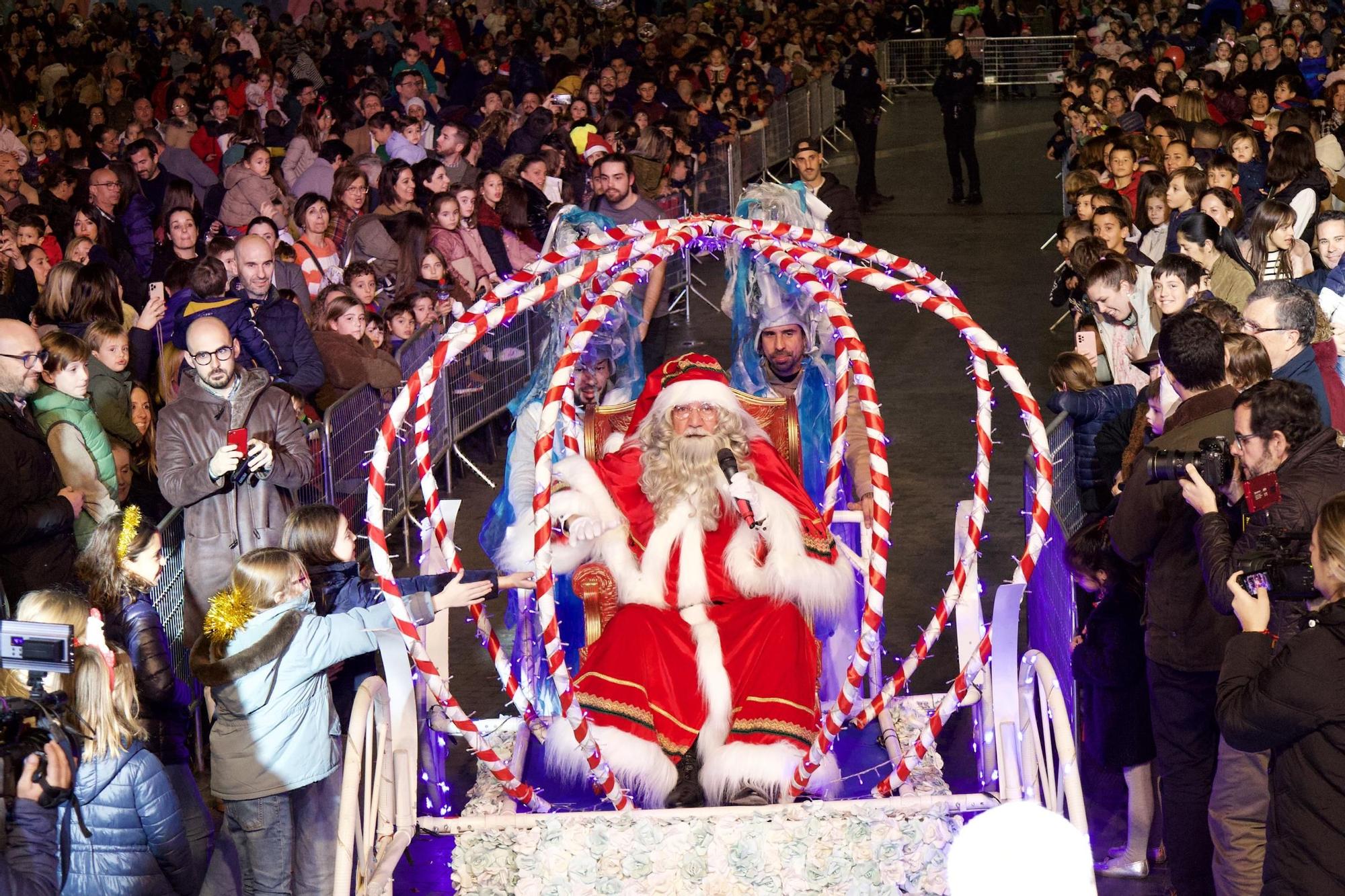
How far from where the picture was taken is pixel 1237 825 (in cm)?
473

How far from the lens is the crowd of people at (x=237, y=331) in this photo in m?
4.81

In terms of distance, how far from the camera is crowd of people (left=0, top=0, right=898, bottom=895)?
4.81 metres

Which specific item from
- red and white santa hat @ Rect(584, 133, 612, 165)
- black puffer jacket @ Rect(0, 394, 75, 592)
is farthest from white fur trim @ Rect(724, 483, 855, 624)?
red and white santa hat @ Rect(584, 133, 612, 165)

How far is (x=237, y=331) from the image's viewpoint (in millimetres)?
7094

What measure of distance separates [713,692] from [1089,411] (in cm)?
227

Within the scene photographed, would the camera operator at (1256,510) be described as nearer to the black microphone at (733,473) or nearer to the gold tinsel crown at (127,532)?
the black microphone at (733,473)

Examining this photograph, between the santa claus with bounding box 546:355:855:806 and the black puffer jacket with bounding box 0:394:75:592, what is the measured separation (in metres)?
1.88

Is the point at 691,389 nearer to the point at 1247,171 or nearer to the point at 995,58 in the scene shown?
the point at 1247,171

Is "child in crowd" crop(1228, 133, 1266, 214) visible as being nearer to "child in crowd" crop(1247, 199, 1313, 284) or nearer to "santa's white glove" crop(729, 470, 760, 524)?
"child in crowd" crop(1247, 199, 1313, 284)

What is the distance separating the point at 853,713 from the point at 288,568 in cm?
216

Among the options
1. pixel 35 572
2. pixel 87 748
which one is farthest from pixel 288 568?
pixel 35 572

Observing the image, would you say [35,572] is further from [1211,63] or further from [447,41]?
[447,41]

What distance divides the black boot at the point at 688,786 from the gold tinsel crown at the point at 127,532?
76.4 inches

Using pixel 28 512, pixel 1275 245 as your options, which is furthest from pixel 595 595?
pixel 1275 245
